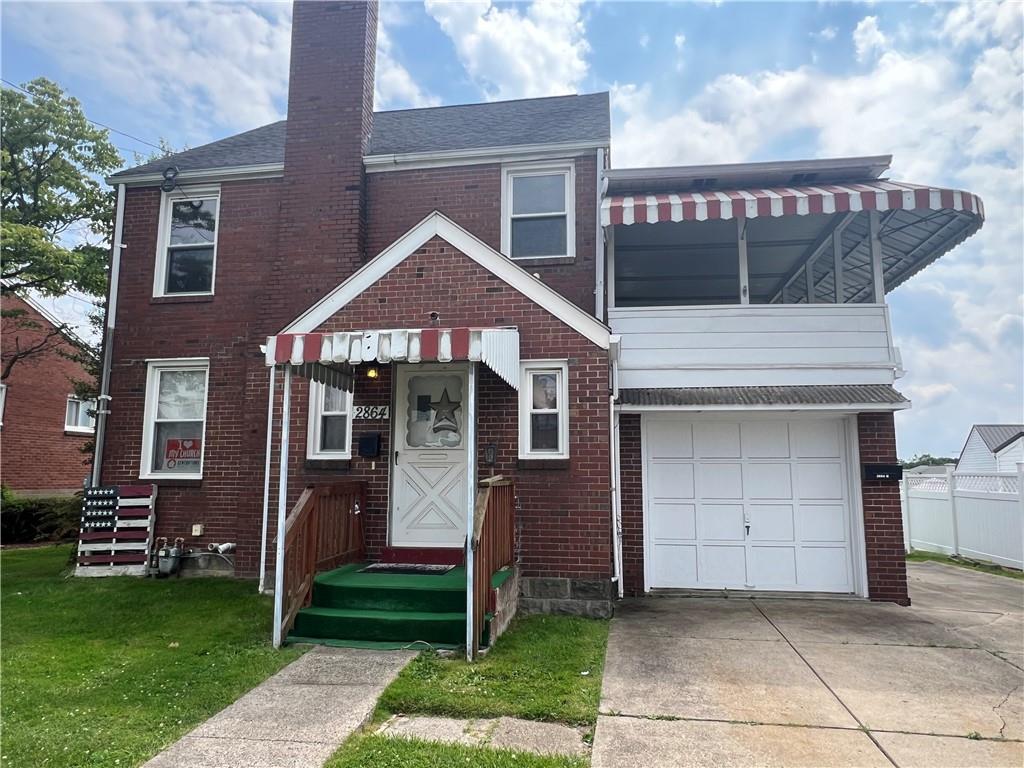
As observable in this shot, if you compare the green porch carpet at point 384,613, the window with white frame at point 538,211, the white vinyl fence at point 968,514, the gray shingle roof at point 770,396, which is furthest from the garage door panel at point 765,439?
the white vinyl fence at point 968,514

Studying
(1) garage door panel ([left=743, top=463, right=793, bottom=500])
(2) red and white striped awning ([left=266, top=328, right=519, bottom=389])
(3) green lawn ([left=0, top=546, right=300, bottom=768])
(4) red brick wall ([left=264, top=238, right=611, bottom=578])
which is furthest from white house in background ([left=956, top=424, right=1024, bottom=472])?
(3) green lawn ([left=0, top=546, right=300, bottom=768])

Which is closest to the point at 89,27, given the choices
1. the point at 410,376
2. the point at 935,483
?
the point at 410,376

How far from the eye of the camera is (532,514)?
6.61 m

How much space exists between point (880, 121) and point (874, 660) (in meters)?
9.46

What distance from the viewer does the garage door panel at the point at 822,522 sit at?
7879 millimetres

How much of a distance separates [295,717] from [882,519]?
7.17 metres

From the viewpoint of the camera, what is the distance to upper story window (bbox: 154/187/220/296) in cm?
943

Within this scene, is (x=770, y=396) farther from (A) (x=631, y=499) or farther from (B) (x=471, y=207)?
(B) (x=471, y=207)

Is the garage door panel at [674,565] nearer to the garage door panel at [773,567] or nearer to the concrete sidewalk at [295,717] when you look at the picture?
the garage door panel at [773,567]

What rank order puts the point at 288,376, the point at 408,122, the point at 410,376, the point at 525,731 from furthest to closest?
1. the point at 408,122
2. the point at 410,376
3. the point at 288,376
4. the point at 525,731

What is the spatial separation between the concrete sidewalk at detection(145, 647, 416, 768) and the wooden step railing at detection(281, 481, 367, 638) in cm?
66

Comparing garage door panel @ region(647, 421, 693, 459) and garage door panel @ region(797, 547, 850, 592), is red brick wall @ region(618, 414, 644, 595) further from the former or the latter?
garage door panel @ region(797, 547, 850, 592)

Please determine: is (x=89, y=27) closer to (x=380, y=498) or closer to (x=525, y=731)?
(x=380, y=498)

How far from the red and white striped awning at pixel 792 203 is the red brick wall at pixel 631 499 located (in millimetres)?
2668
